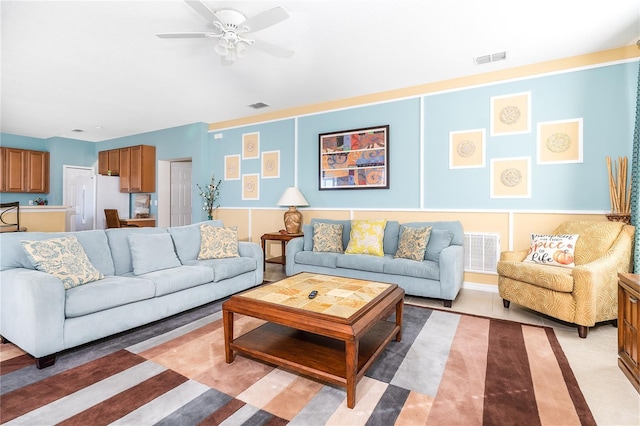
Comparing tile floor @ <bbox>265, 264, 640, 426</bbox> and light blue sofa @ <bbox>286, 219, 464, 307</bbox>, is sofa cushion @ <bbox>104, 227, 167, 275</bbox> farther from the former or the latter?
tile floor @ <bbox>265, 264, 640, 426</bbox>

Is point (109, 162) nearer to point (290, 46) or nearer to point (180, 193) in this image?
point (180, 193)

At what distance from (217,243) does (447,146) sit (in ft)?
10.3

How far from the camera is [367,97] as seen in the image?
4602 mm

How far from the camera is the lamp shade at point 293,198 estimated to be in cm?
482

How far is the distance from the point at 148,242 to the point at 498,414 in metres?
3.11

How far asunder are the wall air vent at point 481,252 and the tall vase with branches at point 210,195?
4547 millimetres

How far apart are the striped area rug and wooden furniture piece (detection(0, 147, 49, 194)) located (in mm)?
6776

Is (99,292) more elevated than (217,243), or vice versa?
(217,243)

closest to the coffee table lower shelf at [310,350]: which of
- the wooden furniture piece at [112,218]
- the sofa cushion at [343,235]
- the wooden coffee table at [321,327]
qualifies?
the wooden coffee table at [321,327]

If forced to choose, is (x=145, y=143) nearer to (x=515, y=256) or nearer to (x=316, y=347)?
(x=316, y=347)

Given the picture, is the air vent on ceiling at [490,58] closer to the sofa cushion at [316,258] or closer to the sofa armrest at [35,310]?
the sofa cushion at [316,258]

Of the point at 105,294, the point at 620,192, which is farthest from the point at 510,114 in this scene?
the point at 105,294

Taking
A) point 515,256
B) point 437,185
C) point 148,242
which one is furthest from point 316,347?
point 437,185

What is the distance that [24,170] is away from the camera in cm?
713
